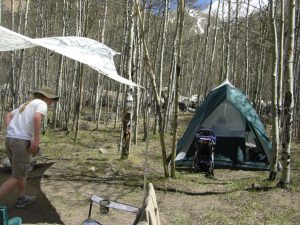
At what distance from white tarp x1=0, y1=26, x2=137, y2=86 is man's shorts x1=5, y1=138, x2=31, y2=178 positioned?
137cm

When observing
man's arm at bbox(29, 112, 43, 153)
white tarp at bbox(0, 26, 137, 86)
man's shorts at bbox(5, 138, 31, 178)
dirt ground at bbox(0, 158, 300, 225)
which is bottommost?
dirt ground at bbox(0, 158, 300, 225)

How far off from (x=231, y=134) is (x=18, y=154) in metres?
6.08

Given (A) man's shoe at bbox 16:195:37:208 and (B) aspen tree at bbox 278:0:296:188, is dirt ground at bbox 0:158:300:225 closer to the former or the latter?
(A) man's shoe at bbox 16:195:37:208

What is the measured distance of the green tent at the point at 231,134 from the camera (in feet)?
31.3

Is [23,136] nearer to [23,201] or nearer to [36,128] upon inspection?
[36,128]

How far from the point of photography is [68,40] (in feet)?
19.1

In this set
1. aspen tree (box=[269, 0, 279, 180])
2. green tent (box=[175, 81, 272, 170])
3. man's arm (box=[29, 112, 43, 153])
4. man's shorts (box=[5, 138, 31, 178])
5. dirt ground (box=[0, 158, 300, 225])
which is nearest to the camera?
man's arm (box=[29, 112, 43, 153])

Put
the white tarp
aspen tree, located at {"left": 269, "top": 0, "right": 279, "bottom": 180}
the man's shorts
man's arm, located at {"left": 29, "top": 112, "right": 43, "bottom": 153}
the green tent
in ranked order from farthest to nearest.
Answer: the green tent → aspen tree, located at {"left": 269, "top": 0, "right": 279, "bottom": 180} → the man's shorts → man's arm, located at {"left": 29, "top": 112, "right": 43, "bottom": 153} → the white tarp

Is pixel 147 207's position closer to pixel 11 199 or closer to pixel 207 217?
pixel 207 217

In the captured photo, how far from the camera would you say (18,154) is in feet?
17.9

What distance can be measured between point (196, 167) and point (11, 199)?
4176 mm

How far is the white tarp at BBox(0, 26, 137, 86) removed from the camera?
4992mm

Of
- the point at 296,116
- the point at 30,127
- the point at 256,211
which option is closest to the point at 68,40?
the point at 30,127

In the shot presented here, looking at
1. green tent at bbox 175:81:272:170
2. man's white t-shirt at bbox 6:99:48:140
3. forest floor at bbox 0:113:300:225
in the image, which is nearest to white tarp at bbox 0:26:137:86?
man's white t-shirt at bbox 6:99:48:140
